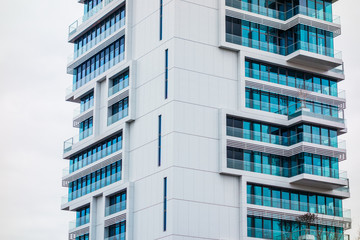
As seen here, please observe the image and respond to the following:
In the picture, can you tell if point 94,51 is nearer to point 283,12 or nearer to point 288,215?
point 283,12

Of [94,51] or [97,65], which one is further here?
[94,51]

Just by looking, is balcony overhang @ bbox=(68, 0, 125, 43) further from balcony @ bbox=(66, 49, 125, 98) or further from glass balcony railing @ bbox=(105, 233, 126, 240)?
glass balcony railing @ bbox=(105, 233, 126, 240)

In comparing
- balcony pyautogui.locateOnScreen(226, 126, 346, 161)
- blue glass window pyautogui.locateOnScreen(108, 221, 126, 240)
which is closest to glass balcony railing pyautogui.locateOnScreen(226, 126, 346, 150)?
balcony pyautogui.locateOnScreen(226, 126, 346, 161)

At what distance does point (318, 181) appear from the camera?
80.1 m

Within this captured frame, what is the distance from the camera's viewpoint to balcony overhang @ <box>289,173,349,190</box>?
261 ft

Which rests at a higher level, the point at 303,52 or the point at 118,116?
the point at 303,52

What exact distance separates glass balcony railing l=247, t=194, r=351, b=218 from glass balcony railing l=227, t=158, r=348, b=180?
2.48m

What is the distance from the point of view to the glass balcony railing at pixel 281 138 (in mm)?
80562

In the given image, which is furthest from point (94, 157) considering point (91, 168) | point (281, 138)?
point (281, 138)

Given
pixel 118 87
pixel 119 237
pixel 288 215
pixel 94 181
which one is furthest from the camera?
pixel 94 181

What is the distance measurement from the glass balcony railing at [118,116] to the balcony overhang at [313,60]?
16.4 m

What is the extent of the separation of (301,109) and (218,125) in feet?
27.8

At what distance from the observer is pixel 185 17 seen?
80.4 metres

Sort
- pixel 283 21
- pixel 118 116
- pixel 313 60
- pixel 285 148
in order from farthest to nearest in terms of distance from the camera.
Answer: pixel 118 116 → pixel 283 21 → pixel 313 60 → pixel 285 148
